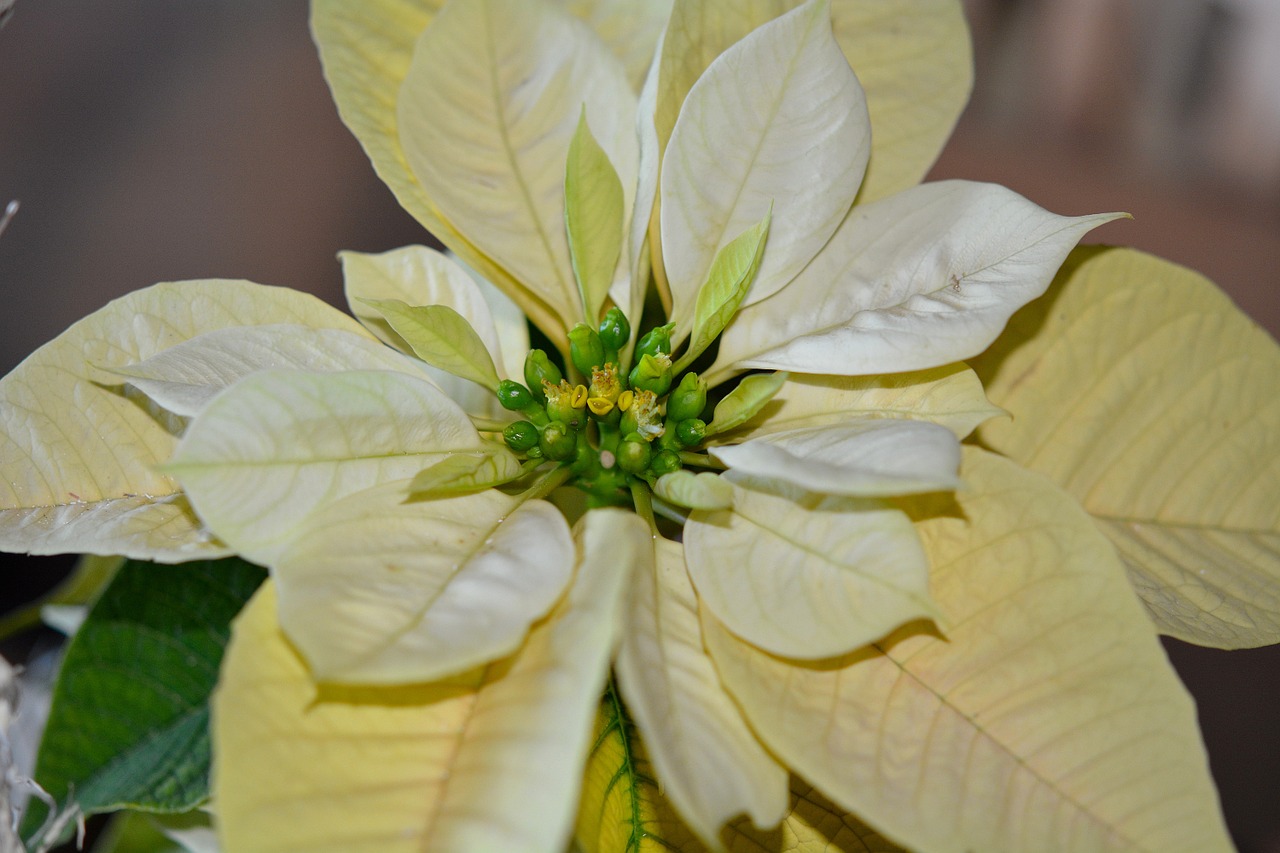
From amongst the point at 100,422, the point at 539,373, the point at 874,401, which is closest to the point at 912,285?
the point at 874,401

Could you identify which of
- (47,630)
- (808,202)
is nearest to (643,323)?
(808,202)

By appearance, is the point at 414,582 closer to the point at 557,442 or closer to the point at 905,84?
the point at 557,442

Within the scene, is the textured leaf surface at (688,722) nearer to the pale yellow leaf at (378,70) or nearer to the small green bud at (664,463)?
the small green bud at (664,463)

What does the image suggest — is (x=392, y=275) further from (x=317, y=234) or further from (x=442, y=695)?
(x=317, y=234)

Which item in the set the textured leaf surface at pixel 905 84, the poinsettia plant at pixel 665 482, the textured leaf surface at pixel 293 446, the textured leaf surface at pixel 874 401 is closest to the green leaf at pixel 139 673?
the poinsettia plant at pixel 665 482

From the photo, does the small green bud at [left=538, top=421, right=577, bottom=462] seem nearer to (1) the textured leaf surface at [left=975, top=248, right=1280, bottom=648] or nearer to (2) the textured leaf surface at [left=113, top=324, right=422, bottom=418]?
(2) the textured leaf surface at [left=113, top=324, right=422, bottom=418]

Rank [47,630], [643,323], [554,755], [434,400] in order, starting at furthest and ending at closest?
1. [47,630]
2. [643,323]
3. [434,400]
4. [554,755]
